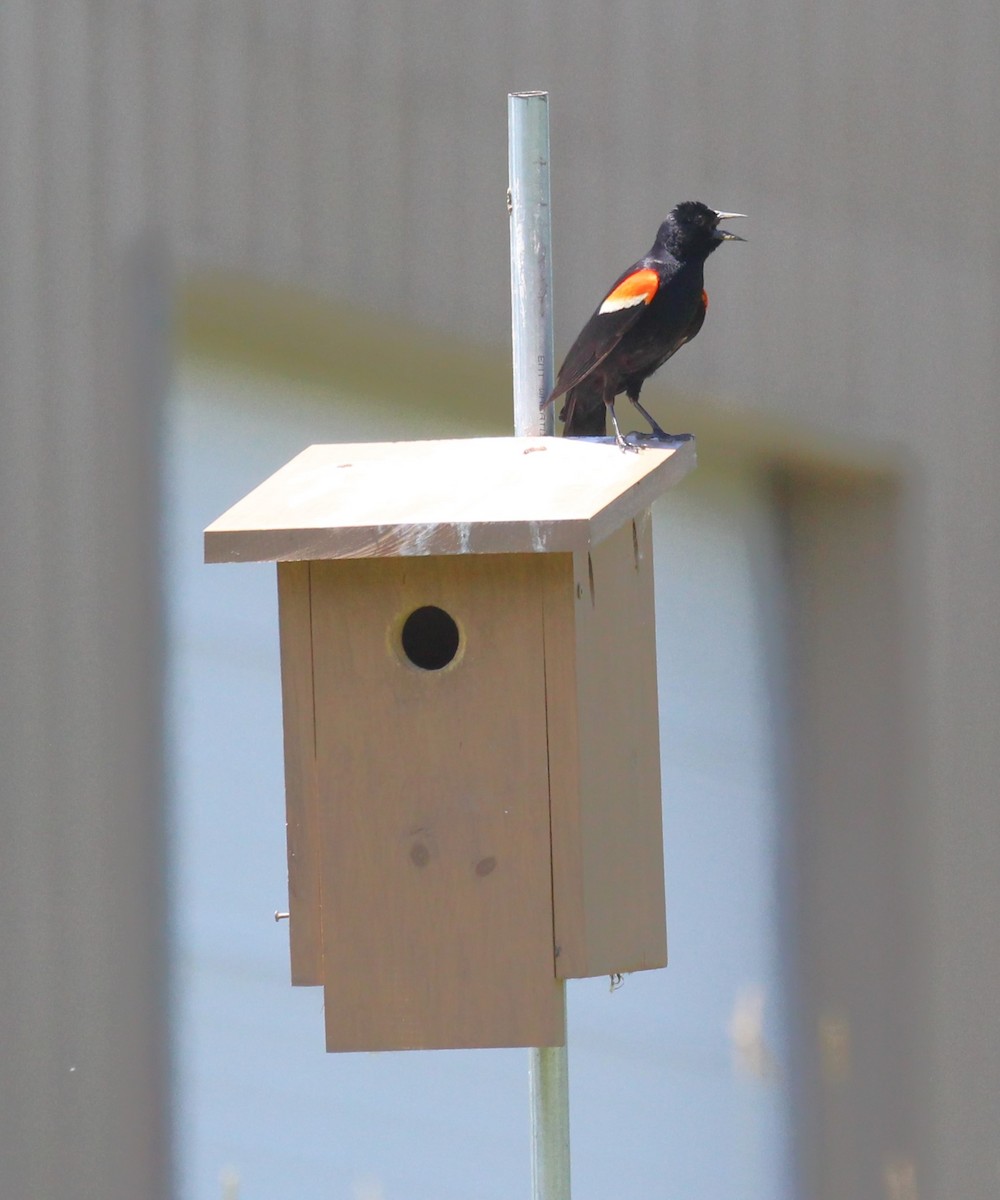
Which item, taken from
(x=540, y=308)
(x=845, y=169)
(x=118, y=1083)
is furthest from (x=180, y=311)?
(x=540, y=308)

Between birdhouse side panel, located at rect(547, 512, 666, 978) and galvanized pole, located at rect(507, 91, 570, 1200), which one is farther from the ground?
galvanized pole, located at rect(507, 91, 570, 1200)

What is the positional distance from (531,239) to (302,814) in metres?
0.74

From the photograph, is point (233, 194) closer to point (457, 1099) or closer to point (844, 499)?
point (844, 499)

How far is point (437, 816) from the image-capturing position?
1.88 meters

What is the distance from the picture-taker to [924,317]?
151 inches

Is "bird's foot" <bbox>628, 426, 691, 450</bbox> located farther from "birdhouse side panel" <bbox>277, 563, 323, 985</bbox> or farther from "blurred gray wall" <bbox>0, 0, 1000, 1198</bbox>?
"blurred gray wall" <bbox>0, 0, 1000, 1198</bbox>

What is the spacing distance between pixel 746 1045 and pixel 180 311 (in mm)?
2225

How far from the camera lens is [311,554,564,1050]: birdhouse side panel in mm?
1858

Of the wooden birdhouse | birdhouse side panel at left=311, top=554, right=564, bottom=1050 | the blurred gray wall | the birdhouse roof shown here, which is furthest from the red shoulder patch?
the blurred gray wall

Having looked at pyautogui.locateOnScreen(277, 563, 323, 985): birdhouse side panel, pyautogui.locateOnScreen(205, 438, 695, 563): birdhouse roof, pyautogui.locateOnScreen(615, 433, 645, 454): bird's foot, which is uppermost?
pyautogui.locateOnScreen(615, 433, 645, 454): bird's foot

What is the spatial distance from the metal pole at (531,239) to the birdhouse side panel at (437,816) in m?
0.29

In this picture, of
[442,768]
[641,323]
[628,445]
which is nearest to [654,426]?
[641,323]

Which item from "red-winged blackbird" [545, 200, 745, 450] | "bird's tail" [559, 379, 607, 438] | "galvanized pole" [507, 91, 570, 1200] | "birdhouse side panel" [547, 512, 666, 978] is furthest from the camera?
"bird's tail" [559, 379, 607, 438]

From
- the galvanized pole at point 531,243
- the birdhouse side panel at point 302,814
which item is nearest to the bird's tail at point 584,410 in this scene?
the galvanized pole at point 531,243
